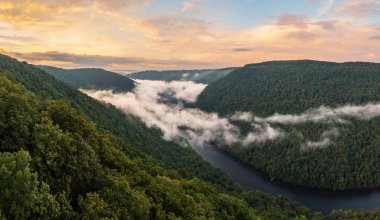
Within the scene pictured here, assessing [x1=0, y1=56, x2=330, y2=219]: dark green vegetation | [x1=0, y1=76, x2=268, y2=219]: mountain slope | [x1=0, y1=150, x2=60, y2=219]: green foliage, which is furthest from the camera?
[x1=0, y1=56, x2=330, y2=219]: dark green vegetation

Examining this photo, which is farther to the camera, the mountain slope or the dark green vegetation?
the dark green vegetation

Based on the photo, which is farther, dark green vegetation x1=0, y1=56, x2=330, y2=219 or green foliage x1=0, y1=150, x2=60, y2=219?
dark green vegetation x1=0, y1=56, x2=330, y2=219

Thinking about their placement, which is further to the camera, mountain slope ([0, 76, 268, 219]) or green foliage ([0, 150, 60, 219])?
mountain slope ([0, 76, 268, 219])

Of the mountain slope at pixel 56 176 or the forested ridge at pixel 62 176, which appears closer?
the mountain slope at pixel 56 176

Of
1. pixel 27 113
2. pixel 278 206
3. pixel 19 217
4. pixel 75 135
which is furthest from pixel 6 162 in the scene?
pixel 278 206

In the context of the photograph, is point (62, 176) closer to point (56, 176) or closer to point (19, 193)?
point (56, 176)

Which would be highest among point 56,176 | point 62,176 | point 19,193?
point 19,193

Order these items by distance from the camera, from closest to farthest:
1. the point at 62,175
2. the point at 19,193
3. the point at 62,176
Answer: the point at 19,193 < the point at 62,176 < the point at 62,175

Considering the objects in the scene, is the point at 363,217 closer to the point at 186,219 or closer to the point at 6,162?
the point at 186,219

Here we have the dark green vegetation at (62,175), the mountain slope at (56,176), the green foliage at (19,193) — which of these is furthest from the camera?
the dark green vegetation at (62,175)

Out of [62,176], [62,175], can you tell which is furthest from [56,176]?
[62,175]

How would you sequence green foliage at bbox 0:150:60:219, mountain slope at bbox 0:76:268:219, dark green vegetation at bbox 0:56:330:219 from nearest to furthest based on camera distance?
green foliage at bbox 0:150:60:219
mountain slope at bbox 0:76:268:219
dark green vegetation at bbox 0:56:330:219
